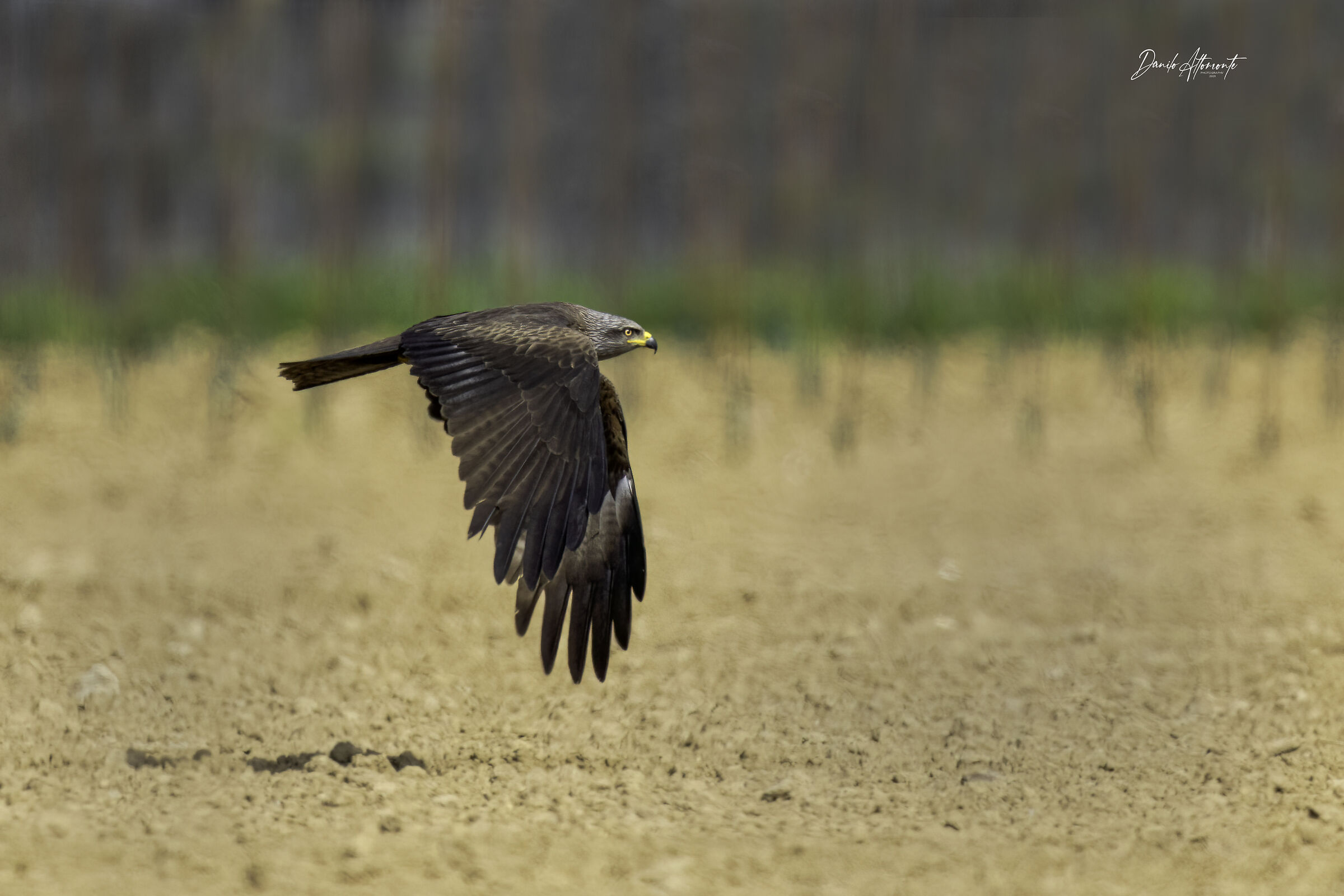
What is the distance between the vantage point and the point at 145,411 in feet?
23.2

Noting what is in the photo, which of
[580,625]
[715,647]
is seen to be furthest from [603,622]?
[715,647]

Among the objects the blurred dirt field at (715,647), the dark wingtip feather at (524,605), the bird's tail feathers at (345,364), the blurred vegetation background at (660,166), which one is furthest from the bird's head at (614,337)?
the blurred vegetation background at (660,166)

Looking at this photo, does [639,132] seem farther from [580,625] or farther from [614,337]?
[580,625]

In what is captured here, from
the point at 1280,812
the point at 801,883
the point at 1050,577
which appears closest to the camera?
the point at 801,883

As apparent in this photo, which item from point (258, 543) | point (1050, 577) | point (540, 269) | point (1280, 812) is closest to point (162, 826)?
point (258, 543)

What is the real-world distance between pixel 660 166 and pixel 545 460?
7166 mm

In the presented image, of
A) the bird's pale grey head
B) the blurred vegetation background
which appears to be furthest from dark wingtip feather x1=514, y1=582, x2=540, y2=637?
the blurred vegetation background

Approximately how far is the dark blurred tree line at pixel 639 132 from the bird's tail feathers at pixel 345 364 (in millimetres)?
4012

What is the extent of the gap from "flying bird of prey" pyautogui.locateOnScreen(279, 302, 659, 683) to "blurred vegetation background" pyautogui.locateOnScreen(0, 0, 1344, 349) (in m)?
4.00

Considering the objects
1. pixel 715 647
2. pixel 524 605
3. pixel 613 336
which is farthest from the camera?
pixel 715 647

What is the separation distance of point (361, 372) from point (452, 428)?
2.40ft

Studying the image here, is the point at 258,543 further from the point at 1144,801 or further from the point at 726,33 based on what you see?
the point at 726,33

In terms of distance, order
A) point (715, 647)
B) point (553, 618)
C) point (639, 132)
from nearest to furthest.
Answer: point (553, 618) → point (715, 647) → point (639, 132)

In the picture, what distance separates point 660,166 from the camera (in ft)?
33.0
